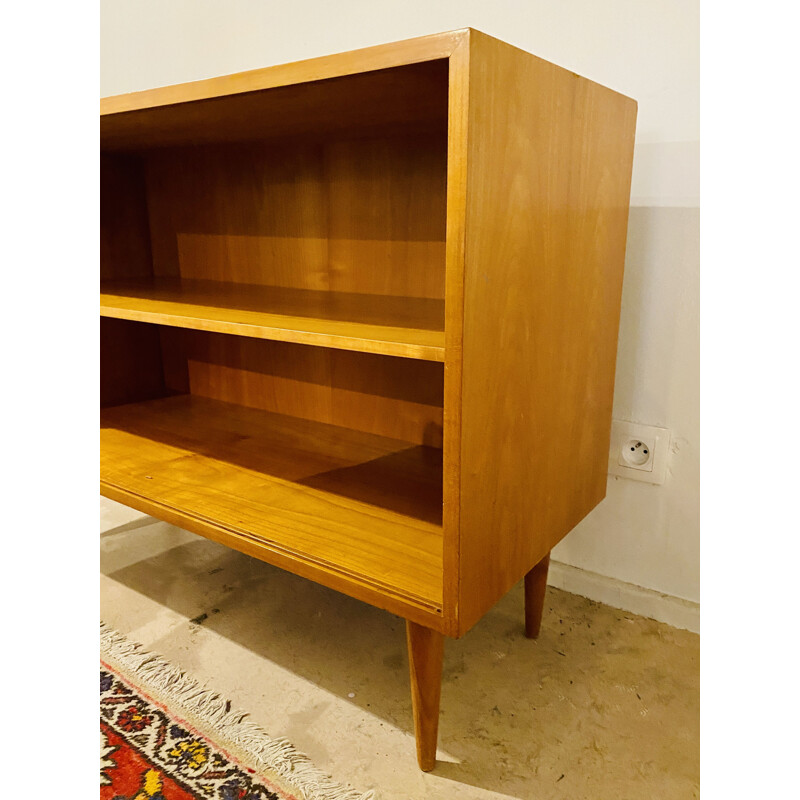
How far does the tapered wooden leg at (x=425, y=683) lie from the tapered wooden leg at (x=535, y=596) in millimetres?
315

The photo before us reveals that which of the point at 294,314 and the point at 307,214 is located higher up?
the point at 307,214

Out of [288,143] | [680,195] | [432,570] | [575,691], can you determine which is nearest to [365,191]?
[288,143]

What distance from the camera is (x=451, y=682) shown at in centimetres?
105

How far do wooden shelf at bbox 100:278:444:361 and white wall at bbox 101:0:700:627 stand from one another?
37 cm

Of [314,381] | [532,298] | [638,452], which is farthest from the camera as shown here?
[314,381]

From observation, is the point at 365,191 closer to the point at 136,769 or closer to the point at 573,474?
the point at 573,474

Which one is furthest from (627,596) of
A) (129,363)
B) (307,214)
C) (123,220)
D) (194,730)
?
(123,220)

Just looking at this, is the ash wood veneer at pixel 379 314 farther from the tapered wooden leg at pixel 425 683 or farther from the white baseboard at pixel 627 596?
the white baseboard at pixel 627 596

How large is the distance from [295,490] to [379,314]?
31 centimetres

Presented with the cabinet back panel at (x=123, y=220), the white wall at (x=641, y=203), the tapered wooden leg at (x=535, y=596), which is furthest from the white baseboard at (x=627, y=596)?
the cabinet back panel at (x=123, y=220)

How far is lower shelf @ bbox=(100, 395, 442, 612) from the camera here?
2.75ft

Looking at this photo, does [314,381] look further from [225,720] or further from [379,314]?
[225,720]

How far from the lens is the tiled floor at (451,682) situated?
88 cm

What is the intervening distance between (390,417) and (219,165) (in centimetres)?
63
